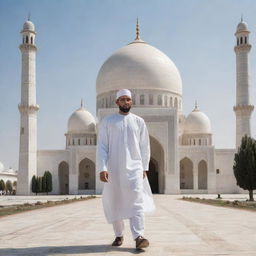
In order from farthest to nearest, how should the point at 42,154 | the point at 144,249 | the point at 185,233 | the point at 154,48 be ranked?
1. the point at 154,48
2. the point at 42,154
3. the point at 185,233
4. the point at 144,249

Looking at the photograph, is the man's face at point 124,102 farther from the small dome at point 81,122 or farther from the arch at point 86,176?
the small dome at point 81,122

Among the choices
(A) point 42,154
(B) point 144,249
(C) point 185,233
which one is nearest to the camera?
(B) point 144,249

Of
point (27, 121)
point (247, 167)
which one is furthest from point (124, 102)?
point (27, 121)

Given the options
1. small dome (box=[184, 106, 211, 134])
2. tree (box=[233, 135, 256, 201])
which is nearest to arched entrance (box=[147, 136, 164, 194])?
small dome (box=[184, 106, 211, 134])

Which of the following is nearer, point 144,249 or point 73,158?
point 144,249

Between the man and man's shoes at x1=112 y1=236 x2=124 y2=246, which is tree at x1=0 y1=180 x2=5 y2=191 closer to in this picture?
the man

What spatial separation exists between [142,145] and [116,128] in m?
0.40

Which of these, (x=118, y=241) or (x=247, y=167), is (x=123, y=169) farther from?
(x=247, y=167)

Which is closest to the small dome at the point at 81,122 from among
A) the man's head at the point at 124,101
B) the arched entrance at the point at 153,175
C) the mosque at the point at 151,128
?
the mosque at the point at 151,128

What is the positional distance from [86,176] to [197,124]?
10.8m

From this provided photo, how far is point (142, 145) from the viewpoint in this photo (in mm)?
5289

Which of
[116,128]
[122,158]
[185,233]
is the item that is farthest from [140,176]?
[185,233]

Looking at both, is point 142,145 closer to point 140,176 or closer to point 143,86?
point 140,176

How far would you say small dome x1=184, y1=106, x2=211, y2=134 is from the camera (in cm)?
3938
